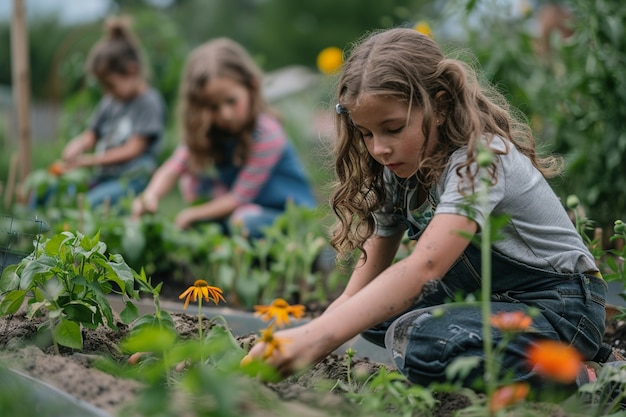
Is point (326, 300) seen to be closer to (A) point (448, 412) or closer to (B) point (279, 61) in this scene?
(A) point (448, 412)

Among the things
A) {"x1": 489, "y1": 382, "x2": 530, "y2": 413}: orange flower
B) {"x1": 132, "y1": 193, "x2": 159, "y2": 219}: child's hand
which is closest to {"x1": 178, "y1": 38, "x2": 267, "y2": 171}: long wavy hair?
{"x1": 132, "y1": 193, "x2": 159, "y2": 219}: child's hand

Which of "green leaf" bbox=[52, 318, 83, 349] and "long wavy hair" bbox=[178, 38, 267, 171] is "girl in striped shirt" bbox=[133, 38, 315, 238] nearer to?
"long wavy hair" bbox=[178, 38, 267, 171]

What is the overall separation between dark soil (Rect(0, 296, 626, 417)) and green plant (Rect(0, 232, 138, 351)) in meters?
0.06

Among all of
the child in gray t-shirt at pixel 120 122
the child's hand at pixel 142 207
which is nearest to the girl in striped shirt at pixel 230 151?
the child's hand at pixel 142 207

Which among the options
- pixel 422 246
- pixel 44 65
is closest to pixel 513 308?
pixel 422 246

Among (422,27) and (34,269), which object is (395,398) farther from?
(422,27)

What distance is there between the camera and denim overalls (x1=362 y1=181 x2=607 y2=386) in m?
1.67

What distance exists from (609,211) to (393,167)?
5.62 feet

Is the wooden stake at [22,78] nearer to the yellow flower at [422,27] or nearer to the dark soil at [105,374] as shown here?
the yellow flower at [422,27]

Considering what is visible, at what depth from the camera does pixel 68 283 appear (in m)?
1.74

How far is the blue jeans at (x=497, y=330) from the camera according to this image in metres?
1.67

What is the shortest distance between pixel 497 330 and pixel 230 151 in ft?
9.57

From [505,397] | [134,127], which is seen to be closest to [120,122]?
[134,127]

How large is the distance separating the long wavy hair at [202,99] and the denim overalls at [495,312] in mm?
2459
